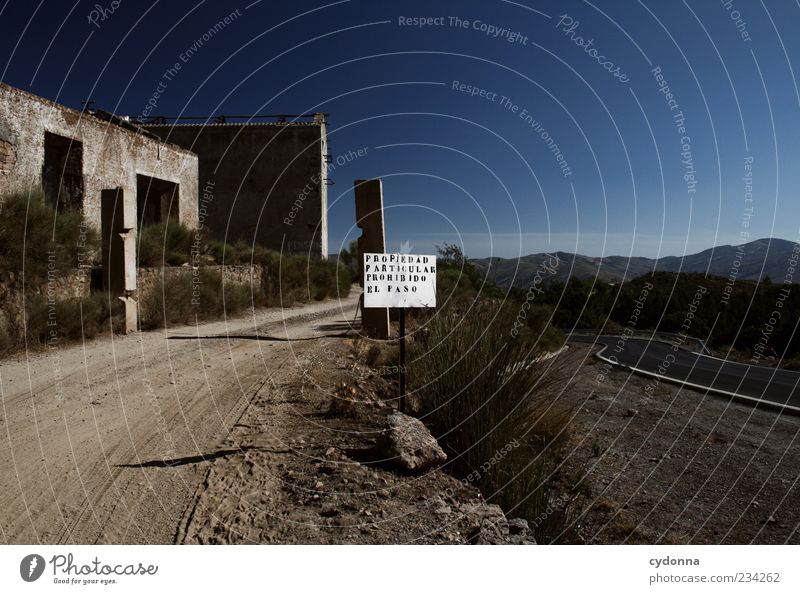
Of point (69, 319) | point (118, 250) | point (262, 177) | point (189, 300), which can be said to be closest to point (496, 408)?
point (69, 319)

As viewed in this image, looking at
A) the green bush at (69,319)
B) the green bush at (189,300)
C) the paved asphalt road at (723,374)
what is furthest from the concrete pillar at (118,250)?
the paved asphalt road at (723,374)

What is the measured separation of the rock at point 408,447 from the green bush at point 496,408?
0.58 m

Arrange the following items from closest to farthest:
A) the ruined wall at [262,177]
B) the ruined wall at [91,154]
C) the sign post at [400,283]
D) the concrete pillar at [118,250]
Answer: the sign post at [400,283], the concrete pillar at [118,250], the ruined wall at [91,154], the ruined wall at [262,177]

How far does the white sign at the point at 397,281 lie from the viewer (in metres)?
5.14

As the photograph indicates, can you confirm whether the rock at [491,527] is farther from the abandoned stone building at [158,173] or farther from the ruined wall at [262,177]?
the ruined wall at [262,177]

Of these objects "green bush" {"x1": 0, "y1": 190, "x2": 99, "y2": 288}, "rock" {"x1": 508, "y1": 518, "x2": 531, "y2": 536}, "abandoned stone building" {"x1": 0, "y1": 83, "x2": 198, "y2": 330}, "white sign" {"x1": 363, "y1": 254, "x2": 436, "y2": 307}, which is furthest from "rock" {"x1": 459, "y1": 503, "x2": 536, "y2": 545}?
"abandoned stone building" {"x1": 0, "y1": 83, "x2": 198, "y2": 330}

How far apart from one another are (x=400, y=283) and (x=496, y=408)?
153cm

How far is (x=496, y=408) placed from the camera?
5082mm

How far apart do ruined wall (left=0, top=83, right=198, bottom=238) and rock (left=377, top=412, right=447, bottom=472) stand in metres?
8.34

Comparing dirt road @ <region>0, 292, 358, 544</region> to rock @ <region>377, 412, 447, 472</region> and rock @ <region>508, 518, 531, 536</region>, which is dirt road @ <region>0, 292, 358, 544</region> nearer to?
rock @ <region>377, 412, 447, 472</region>

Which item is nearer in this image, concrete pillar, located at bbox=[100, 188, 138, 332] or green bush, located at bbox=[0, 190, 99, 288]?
green bush, located at bbox=[0, 190, 99, 288]

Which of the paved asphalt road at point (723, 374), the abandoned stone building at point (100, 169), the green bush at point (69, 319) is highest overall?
the abandoned stone building at point (100, 169)

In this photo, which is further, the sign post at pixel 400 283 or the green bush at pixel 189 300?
the green bush at pixel 189 300

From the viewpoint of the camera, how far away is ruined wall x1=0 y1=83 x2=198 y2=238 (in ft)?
37.2
